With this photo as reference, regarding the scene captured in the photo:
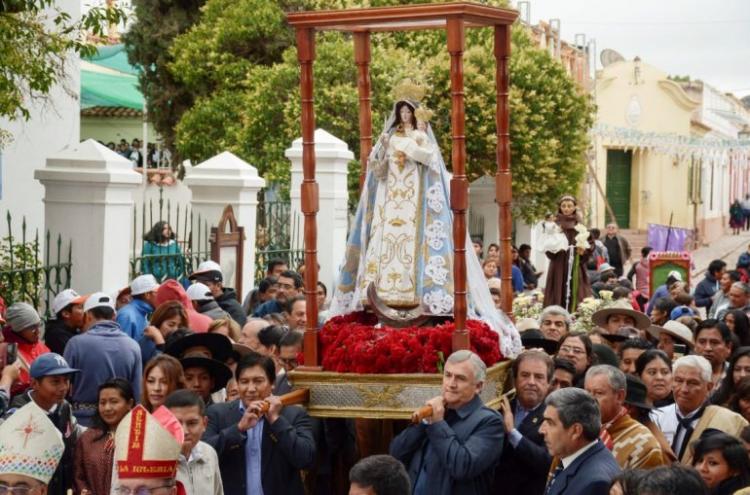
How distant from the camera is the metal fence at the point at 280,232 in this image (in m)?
19.7

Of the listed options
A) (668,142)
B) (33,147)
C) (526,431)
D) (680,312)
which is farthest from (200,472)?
(668,142)

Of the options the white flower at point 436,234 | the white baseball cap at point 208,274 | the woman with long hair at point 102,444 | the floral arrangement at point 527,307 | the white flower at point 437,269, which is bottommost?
the woman with long hair at point 102,444

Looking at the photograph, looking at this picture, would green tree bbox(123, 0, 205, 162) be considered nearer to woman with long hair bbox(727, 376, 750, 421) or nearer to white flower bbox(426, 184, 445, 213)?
white flower bbox(426, 184, 445, 213)

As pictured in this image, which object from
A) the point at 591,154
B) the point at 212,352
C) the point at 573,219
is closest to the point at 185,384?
the point at 212,352

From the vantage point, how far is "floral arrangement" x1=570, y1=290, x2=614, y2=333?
14820mm

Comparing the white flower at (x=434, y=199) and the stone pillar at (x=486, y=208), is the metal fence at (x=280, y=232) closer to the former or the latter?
the white flower at (x=434, y=199)

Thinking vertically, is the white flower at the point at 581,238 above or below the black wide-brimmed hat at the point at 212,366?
above

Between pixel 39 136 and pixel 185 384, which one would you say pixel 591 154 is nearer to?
pixel 39 136

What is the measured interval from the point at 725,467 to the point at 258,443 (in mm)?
2630

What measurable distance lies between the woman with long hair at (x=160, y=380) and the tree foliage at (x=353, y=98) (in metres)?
15.3

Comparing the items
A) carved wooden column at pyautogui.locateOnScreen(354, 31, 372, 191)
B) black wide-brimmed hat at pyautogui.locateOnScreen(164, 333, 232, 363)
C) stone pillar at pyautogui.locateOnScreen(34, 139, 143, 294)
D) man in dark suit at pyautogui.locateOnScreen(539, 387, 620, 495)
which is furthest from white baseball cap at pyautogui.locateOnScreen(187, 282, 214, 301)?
man in dark suit at pyautogui.locateOnScreen(539, 387, 620, 495)

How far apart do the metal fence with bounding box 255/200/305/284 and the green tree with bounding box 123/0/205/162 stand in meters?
11.9

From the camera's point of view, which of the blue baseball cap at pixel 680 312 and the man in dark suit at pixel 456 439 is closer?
the man in dark suit at pixel 456 439

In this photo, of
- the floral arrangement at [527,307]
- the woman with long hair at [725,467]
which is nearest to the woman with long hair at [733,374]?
the woman with long hair at [725,467]
